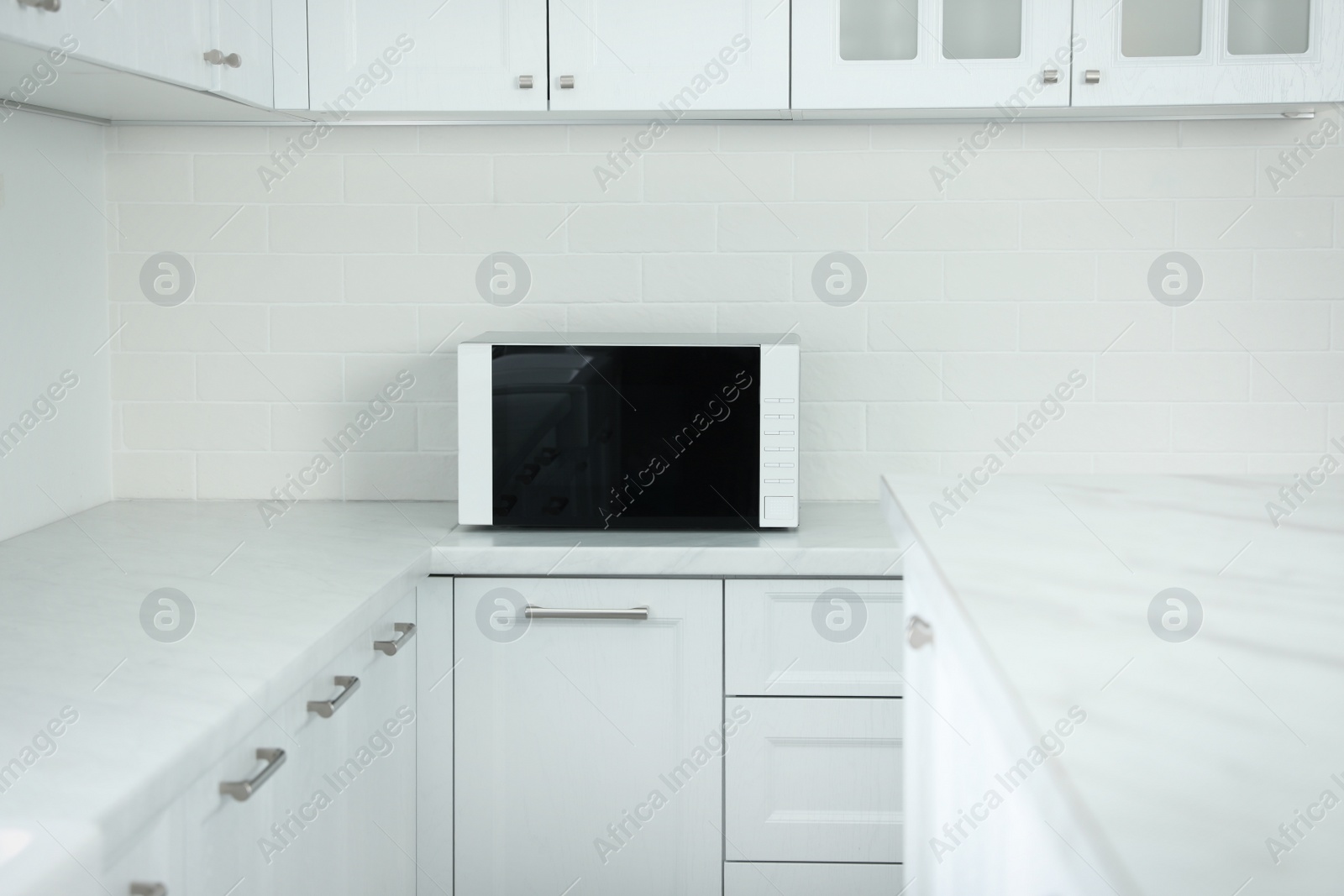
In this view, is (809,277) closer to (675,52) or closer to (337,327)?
(675,52)

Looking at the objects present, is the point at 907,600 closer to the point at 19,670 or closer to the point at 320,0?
the point at 19,670

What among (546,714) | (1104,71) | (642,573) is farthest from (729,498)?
(1104,71)

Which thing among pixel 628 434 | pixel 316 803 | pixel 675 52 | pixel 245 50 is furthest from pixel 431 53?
pixel 316 803

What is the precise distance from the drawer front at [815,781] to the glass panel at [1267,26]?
120 cm

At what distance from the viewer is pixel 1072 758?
0.52 m

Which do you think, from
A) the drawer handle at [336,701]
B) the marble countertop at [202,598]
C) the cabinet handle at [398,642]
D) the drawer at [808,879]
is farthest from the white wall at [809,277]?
the drawer handle at [336,701]

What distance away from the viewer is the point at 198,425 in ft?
7.42

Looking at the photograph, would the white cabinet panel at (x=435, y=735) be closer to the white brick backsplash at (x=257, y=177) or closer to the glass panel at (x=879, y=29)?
the white brick backsplash at (x=257, y=177)

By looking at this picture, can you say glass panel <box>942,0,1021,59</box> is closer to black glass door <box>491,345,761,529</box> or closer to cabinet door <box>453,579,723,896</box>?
black glass door <box>491,345,761,529</box>

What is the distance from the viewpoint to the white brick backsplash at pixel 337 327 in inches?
88.2

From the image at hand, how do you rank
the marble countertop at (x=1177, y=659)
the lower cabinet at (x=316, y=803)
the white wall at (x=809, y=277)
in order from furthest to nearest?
the white wall at (x=809, y=277) → the lower cabinet at (x=316, y=803) → the marble countertop at (x=1177, y=659)

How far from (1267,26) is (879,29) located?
0.62 m

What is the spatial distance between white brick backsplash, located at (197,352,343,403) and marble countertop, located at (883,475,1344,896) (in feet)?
4.54

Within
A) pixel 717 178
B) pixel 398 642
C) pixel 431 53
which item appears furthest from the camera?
pixel 717 178
